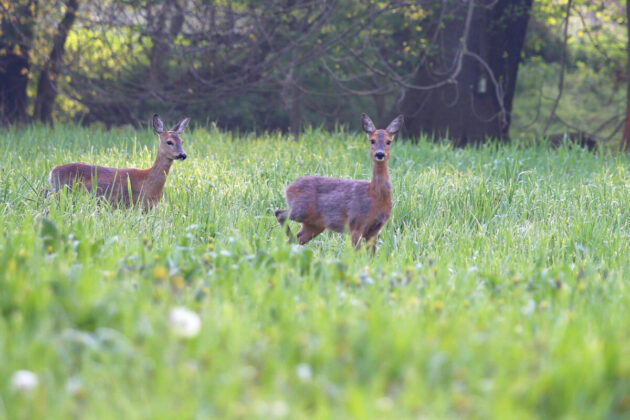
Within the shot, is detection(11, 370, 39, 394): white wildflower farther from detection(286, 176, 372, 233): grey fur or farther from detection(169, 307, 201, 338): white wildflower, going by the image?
detection(286, 176, 372, 233): grey fur

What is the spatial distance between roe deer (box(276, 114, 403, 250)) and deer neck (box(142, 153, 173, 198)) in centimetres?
164

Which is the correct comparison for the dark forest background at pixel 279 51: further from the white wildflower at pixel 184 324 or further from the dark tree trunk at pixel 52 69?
the white wildflower at pixel 184 324

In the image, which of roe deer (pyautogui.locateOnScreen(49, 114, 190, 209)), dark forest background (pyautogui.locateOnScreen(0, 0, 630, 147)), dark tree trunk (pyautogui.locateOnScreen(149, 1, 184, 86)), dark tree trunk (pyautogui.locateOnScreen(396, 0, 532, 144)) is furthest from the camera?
dark tree trunk (pyautogui.locateOnScreen(396, 0, 532, 144))

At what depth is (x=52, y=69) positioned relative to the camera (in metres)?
16.3

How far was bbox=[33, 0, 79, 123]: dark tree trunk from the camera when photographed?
1543cm

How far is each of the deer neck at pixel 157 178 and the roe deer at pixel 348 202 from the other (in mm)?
1640

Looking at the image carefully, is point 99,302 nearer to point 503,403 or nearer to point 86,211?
point 503,403

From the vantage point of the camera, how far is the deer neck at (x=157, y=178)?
24.4 ft

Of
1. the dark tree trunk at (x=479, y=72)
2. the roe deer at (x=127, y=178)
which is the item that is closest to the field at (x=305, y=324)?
the roe deer at (x=127, y=178)

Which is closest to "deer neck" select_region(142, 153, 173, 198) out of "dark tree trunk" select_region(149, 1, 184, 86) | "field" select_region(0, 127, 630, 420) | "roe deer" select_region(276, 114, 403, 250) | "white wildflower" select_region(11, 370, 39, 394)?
"field" select_region(0, 127, 630, 420)

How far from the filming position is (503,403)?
2.55m

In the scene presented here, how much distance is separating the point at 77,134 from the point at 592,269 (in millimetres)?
9358

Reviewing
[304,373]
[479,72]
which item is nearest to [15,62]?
[479,72]

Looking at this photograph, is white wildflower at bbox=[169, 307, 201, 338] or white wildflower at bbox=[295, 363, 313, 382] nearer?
white wildflower at bbox=[295, 363, 313, 382]
